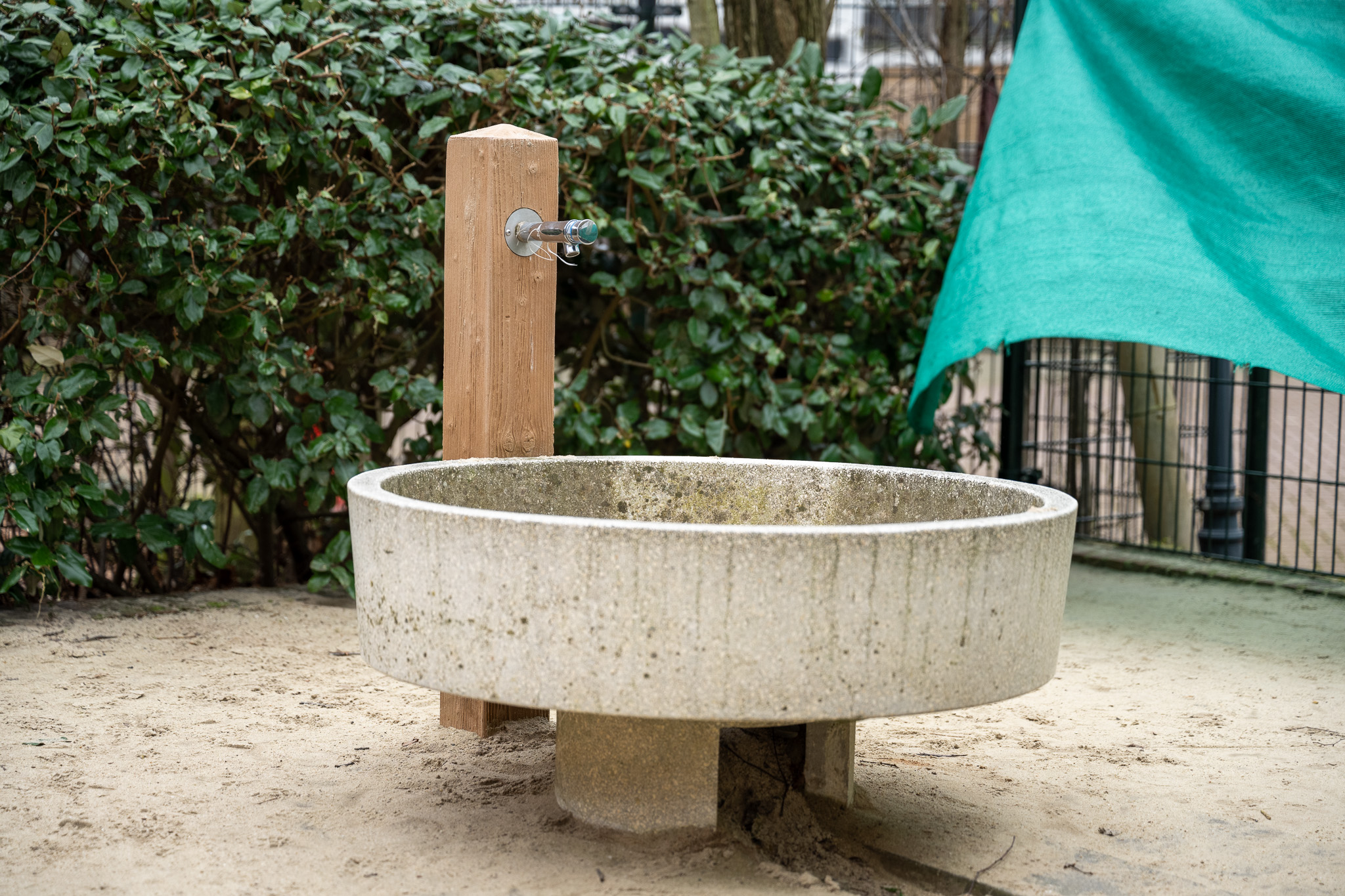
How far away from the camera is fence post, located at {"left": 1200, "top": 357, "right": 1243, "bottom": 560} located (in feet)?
18.2

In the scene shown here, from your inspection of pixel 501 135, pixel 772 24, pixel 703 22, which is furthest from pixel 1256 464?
pixel 501 135

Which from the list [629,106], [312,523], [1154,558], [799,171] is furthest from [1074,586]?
[312,523]

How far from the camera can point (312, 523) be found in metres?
4.92

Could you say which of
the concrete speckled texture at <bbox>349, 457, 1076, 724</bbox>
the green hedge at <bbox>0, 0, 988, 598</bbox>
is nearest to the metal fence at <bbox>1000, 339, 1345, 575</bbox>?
the green hedge at <bbox>0, 0, 988, 598</bbox>

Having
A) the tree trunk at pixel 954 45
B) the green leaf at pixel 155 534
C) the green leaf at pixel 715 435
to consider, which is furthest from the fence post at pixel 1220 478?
the tree trunk at pixel 954 45

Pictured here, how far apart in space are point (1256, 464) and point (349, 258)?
3822mm

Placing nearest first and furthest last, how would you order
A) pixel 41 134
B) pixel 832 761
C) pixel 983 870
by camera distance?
pixel 983 870, pixel 832 761, pixel 41 134

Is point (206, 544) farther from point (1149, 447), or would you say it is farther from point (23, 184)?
point (1149, 447)

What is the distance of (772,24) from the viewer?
5707 millimetres

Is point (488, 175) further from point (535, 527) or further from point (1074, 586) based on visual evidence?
point (1074, 586)

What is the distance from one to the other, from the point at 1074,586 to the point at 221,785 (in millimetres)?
3499

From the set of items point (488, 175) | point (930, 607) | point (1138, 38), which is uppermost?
point (1138, 38)

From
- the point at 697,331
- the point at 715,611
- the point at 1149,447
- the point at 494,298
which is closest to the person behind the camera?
the point at 715,611

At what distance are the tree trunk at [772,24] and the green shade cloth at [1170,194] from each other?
4.20 ft
